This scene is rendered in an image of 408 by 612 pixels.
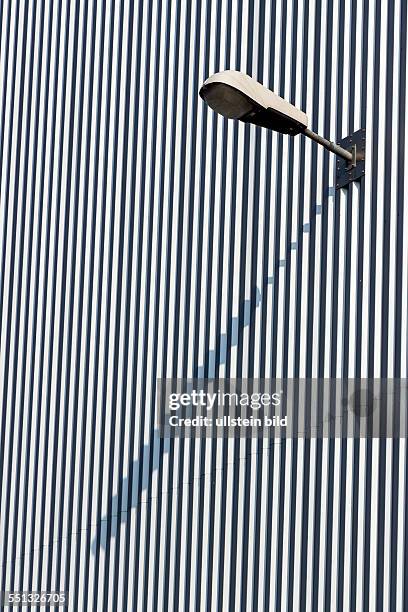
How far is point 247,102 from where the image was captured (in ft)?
16.4

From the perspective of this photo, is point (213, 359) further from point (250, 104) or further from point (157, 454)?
point (250, 104)

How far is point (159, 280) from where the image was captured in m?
6.43

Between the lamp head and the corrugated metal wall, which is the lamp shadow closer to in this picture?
the corrugated metal wall

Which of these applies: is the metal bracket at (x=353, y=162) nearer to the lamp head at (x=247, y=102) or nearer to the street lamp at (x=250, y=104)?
the street lamp at (x=250, y=104)

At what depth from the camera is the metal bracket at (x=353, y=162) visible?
18.4 ft

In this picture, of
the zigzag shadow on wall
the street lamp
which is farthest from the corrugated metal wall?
the street lamp

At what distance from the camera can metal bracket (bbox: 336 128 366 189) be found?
18.4 ft

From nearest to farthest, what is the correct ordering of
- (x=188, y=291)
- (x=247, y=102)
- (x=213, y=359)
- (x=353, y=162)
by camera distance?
(x=247, y=102)
(x=353, y=162)
(x=213, y=359)
(x=188, y=291)

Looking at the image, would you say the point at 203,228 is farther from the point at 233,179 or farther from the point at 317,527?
the point at 317,527

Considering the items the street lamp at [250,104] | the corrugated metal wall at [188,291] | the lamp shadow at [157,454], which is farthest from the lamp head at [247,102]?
the lamp shadow at [157,454]

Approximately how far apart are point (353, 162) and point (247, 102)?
2.73 ft

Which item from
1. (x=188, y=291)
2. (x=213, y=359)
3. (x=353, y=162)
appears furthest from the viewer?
(x=188, y=291)

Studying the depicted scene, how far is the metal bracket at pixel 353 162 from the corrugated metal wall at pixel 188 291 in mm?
51

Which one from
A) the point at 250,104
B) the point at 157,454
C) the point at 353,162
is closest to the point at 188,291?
the point at 157,454
